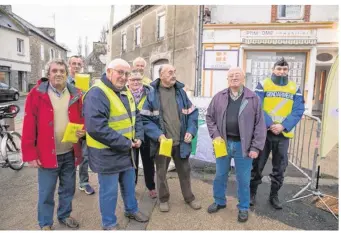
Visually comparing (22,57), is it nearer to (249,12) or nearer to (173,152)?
(249,12)

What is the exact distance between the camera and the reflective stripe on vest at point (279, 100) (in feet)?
11.5

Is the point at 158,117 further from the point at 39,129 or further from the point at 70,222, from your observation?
the point at 70,222

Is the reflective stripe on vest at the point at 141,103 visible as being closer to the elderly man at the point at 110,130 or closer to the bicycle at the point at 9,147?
the elderly man at the point at 110,130

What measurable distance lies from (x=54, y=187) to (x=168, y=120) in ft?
4.78

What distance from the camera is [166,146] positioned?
3.27 metres

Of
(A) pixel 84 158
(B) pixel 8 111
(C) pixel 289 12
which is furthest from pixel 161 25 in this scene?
(A) pixel 84 158

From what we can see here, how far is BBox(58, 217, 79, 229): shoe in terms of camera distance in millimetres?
3109

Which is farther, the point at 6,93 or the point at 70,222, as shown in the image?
the point at 6,93

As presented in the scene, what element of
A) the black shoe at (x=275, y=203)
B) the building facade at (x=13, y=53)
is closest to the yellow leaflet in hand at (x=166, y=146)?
the black shoe at (x=275, y=203)

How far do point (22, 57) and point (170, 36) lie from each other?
65.8ft

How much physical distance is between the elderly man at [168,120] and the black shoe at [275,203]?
99 centimetres

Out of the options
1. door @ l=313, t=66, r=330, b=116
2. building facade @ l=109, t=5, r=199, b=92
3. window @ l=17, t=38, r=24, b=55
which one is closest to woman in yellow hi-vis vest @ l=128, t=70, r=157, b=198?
building facade @ l=109, t=5, r=199, b=92

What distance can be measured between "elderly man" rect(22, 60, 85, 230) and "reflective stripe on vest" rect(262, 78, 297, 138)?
2.25m

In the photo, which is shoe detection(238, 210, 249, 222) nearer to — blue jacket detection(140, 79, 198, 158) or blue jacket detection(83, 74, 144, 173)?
blue jacket detection(140, 79, 198, 158)
